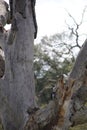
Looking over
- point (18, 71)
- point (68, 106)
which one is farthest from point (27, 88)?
point (68, 106)

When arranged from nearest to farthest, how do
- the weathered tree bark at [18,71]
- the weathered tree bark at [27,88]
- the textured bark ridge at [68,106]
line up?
the textured bark ridge at [68,106] < the weathered tree bark at [27,88] < the weathered tree bark at [18,71]

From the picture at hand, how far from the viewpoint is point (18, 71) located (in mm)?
3863

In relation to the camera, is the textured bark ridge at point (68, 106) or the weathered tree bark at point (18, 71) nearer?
the textured bark ridge at point (68, 106)

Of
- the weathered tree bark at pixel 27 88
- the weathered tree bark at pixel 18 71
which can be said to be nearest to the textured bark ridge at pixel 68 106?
the weathered tree bark at pixel 27 88

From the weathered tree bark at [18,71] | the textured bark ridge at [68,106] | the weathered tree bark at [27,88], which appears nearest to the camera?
the textured bark ridge at [68,106]

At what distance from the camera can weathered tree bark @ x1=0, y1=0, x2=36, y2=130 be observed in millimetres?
3758

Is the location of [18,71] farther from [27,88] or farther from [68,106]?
[68,106]

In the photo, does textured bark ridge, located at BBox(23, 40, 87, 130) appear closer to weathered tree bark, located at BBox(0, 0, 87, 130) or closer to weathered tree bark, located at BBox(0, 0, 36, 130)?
weathered tree bark, located at BBox(0, 0, 87, 130)

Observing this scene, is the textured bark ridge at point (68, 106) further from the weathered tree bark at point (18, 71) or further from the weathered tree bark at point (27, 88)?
the weathered tree bark at point (18, 71)

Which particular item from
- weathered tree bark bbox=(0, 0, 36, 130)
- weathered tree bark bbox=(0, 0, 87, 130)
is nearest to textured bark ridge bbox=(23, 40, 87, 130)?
weathered tree bark bbox=(0, 0, 87, 130)

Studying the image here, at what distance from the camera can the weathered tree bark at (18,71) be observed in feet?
12.3

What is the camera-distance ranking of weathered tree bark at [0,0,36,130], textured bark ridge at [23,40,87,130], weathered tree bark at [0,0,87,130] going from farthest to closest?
1. weathered tree bark at [0,0,36,130]
2. weathered tree bark at [0,0,87,130]
3. textured bark ridge at [23,40,87,130]

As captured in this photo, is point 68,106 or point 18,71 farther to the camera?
point 18,71

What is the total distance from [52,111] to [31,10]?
4.46 feet
